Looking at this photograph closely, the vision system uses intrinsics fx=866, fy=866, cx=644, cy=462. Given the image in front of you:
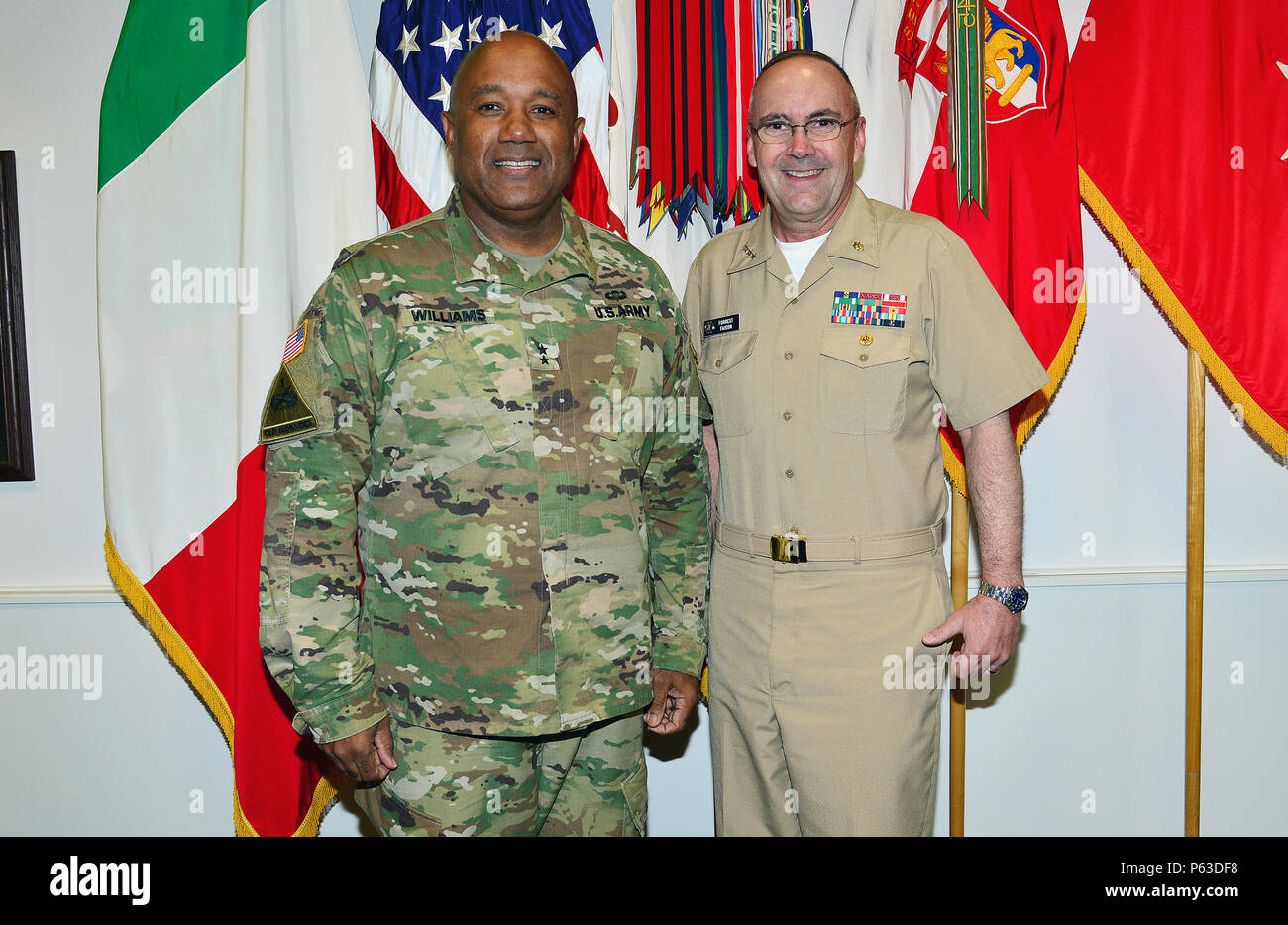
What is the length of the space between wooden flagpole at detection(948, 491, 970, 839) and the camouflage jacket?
104 centimetres

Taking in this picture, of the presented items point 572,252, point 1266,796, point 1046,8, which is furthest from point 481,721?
point 1266,796

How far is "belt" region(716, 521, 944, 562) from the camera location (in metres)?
1.69

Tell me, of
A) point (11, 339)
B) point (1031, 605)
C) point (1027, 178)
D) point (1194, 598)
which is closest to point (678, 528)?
point (1027, 178)

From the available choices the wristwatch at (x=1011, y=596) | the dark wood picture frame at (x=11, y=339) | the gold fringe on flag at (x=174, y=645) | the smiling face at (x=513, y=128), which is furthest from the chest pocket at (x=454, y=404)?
the dark wood picture frame at (x=11, y=339)

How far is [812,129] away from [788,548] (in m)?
0.83

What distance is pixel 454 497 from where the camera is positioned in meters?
1.52

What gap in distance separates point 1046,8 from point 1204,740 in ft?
7.06

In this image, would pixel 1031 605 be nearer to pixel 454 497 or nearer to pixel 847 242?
pixel 847 242

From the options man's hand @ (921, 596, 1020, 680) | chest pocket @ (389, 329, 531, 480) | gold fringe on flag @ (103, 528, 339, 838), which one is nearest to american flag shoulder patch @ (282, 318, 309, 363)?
chest pocket @ (389, 329, 531, 480)

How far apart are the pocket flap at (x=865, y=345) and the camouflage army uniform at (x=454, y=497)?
1.29 feet

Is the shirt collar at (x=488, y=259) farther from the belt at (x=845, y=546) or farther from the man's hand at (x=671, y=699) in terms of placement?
the man's hand at (x=671, y=699)

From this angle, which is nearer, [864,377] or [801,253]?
[864,377]
